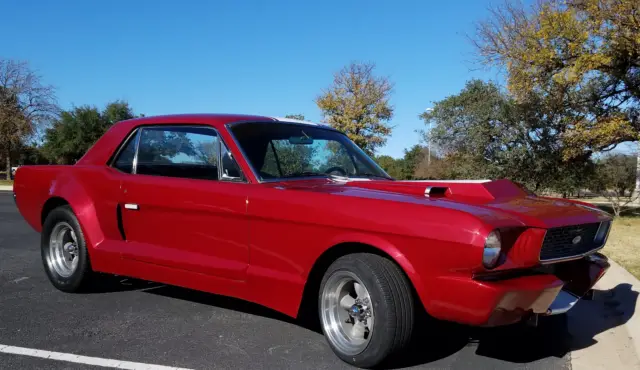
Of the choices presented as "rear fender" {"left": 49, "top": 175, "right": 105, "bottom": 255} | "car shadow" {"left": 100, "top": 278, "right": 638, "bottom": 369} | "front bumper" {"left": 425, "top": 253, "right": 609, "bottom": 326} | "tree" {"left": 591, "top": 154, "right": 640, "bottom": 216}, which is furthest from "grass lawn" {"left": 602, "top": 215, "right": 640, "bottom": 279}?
"rear fender" {"left": 49, "top": 175, "right": 105, "bottom": 255}

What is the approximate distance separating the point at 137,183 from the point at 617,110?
1749cm

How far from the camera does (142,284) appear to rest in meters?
5.41

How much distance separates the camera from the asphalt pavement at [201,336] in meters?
3.40

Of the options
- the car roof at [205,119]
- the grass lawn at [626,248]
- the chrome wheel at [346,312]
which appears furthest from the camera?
the grass lawn at [626,248]

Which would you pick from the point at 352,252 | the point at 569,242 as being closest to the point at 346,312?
the point at 352,252

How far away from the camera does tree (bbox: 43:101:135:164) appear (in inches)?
1614

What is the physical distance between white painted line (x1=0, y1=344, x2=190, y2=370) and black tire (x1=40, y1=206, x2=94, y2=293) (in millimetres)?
1208

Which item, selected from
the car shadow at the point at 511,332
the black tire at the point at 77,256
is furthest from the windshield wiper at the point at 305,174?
the black tire at the point at 77,256

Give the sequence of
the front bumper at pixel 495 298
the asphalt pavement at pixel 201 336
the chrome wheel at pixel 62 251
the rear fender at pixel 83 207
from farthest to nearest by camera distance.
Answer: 1. the chrome wheel at pixel 62 251
2. the rear fender at pixel 83 207
3. the asphalt pavement at pixel 201 336
4. the front bumper at pixel 495 298

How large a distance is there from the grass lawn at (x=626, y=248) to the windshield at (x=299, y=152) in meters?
3.43

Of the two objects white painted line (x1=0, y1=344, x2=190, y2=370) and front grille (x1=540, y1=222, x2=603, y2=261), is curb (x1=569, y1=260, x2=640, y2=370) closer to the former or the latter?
front grille (x1=540, y1=222, x2=603, y2=261)

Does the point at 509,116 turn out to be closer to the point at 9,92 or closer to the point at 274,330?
the point at 274,330

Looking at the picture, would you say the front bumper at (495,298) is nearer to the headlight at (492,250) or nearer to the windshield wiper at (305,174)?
the headlight at (492,250)

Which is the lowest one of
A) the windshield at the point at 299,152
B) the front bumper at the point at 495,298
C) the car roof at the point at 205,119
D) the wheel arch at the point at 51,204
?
the front bumper at the point at 495,298
